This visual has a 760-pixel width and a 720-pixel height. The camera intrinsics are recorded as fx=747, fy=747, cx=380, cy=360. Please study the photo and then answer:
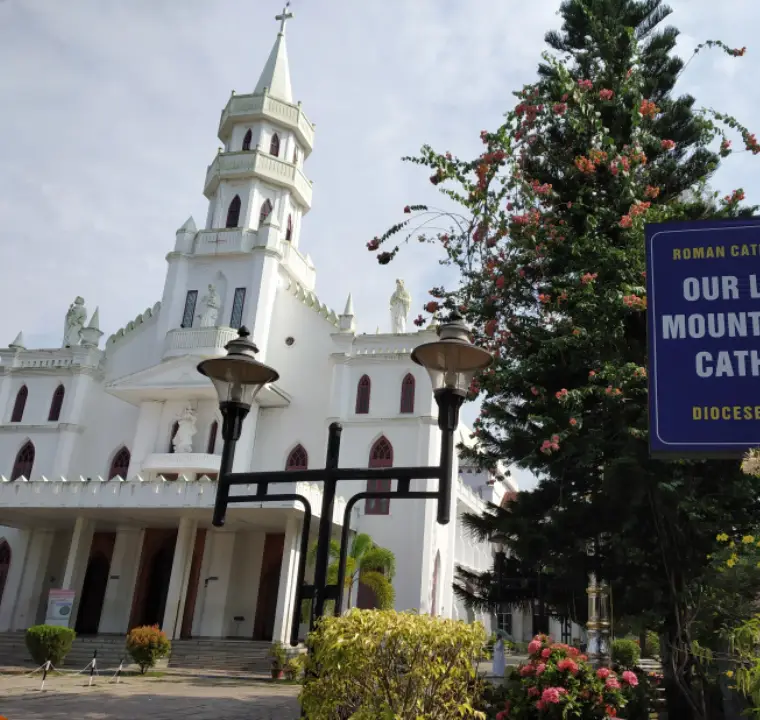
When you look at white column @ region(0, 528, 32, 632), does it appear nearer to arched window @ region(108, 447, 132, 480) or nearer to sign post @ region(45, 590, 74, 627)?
arched window @ region(108, 447, 132, 480)

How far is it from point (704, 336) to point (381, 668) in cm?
386

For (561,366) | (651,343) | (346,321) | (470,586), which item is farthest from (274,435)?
(651,343)

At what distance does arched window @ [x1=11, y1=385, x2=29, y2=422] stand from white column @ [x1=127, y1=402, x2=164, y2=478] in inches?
Answer: 220

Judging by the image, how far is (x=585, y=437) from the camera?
1112 cm

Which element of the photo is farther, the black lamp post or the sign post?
the sign post

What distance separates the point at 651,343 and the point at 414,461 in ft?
60.8

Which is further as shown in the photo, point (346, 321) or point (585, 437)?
point (346, 321)

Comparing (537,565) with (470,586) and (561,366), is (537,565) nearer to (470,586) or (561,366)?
(470,586)

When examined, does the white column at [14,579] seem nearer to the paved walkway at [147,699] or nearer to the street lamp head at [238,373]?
the paved walkway at [147,699]

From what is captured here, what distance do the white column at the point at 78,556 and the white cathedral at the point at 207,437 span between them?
53 millimetres

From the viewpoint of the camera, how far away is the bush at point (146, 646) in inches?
719

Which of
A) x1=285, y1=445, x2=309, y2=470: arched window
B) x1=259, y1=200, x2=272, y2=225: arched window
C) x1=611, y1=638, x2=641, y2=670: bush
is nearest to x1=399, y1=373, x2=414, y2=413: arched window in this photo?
x1=285, y1=445, x2=309, y2=470: arched window

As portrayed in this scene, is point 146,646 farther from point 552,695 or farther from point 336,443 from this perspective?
point 336,443

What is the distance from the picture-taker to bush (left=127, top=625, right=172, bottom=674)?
59.9ft
